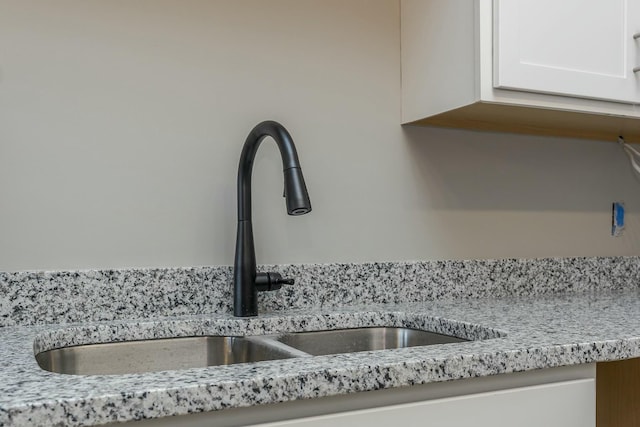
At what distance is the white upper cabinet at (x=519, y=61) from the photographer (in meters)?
1.21

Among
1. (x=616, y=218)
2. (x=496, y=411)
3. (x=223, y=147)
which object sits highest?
(x=223, y=147)

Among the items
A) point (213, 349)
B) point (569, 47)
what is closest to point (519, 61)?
point (569, 47)

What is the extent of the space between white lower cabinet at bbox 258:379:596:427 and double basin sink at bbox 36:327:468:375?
26 centimetres

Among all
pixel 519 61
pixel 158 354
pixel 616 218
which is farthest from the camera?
pixel 616 218

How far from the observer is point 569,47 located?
1285 millimetres

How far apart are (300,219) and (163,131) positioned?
1.13ft

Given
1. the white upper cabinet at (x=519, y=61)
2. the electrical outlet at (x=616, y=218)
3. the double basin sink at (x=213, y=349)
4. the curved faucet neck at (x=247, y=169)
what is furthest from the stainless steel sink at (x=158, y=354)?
the electrical outlet at (x=616, y=218)

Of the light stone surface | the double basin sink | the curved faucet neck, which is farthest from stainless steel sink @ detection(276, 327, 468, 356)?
the curved faucet neck

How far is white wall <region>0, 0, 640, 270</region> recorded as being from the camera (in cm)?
112

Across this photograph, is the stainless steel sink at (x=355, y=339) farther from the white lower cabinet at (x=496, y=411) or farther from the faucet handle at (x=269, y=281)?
the white lower cabinet at (x=496, y=411)

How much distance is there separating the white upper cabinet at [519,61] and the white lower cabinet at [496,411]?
60 centimetres

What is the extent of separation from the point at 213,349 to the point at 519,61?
2.69ft

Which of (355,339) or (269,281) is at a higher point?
(269,281)

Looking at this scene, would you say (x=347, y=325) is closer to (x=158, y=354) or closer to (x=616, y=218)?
(x=158, y=354)
